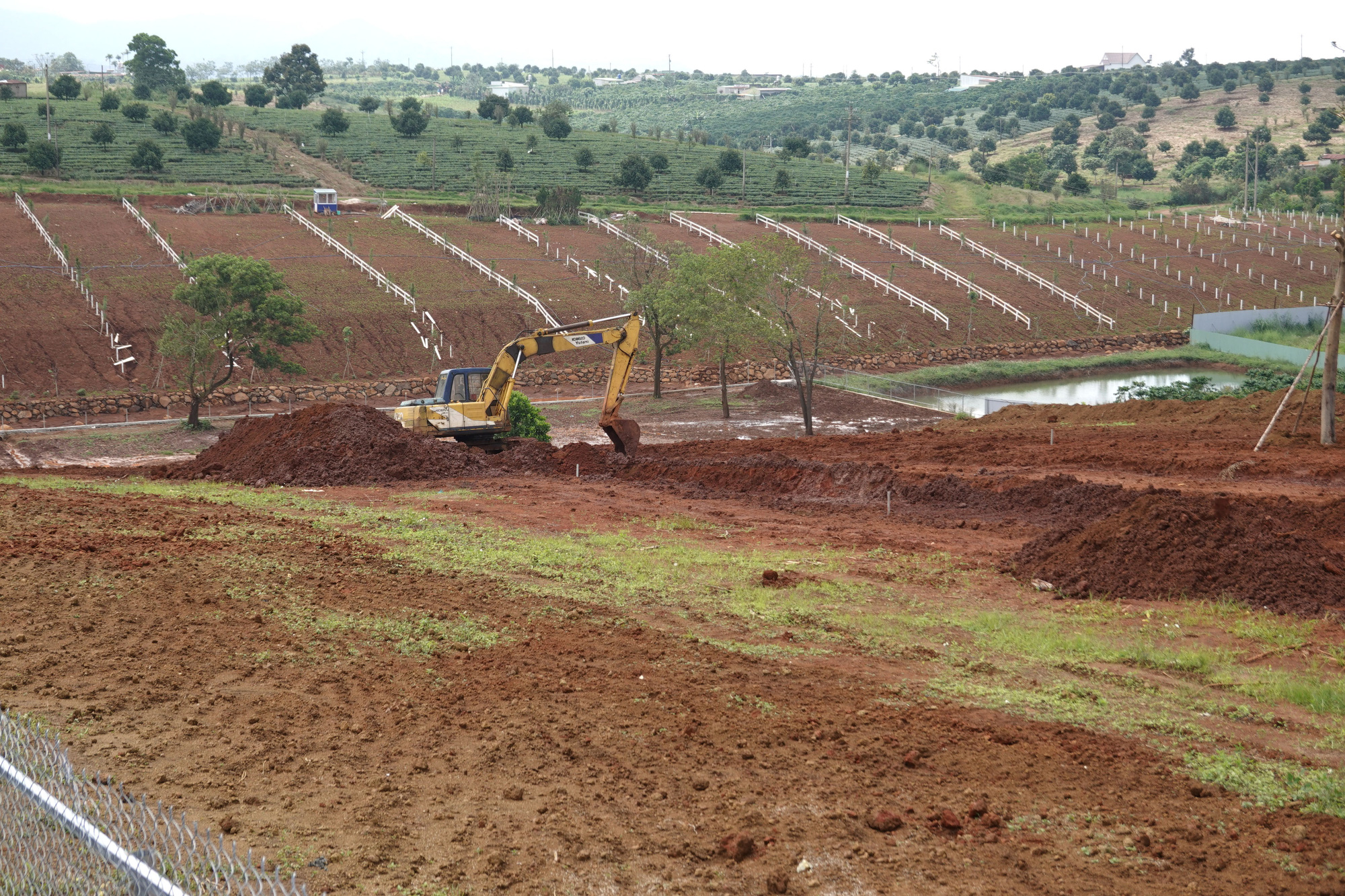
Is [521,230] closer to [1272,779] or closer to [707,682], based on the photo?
[707,682]

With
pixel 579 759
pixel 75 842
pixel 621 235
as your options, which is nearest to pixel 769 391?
pixel 621 235

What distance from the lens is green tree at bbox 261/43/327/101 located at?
403 ft

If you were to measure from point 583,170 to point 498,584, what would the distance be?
259ft

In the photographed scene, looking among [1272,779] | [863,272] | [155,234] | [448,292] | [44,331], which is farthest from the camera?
[863,272]

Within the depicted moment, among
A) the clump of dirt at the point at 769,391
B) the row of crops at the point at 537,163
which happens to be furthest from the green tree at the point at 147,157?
the clump of dirt at the point at 769,391

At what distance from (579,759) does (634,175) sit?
78183 millimetres

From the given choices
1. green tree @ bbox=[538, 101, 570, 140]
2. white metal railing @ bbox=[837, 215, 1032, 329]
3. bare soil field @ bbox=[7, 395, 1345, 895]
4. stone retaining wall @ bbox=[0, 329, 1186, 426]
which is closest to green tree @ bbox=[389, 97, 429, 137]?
green tree @ bbox=[538, 101, 570, 140]

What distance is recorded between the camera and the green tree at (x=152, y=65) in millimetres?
119000

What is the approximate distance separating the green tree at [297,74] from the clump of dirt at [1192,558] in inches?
4819

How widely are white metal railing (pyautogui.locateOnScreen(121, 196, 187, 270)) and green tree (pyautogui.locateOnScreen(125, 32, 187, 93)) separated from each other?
227 feet

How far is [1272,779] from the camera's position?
8148 millimetres

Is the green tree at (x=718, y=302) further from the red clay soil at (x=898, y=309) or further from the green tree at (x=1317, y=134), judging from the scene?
the green tree at (x=1317, y=134)

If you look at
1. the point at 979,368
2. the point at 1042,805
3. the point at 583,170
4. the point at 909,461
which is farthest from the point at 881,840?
the point at 583,170

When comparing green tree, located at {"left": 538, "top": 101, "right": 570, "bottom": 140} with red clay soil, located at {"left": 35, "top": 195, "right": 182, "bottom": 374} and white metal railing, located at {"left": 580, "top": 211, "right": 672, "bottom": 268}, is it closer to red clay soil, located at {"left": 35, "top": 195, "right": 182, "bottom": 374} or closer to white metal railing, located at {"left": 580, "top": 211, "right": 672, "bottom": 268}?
white metal railing, located at {"left": 580, "top": 211, "right": 672, "bottom": 268}
